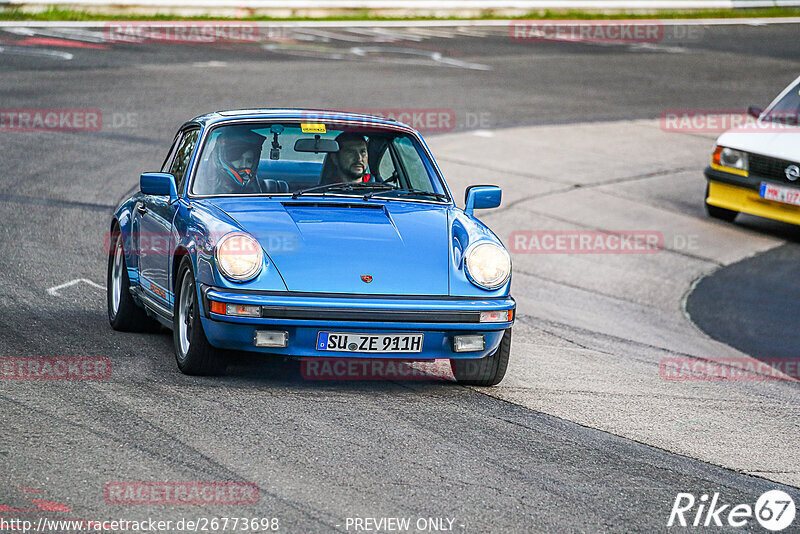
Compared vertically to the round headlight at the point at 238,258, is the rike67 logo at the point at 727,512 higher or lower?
lower

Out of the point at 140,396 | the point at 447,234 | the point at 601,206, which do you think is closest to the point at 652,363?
the point at 447,234

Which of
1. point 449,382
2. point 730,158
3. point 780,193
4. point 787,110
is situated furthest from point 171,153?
point 787,110

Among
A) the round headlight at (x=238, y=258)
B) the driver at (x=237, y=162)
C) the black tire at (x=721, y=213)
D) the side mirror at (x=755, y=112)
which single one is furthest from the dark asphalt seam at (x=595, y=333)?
the side mirror at (x=755, y=112)

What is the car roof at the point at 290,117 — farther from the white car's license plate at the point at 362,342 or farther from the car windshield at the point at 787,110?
the car windshield at the point at 787,110

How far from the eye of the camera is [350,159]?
26.1 ft

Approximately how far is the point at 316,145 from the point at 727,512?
3650 millimetres

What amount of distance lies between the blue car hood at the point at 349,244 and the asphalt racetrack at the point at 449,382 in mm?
610

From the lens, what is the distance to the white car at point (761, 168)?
44.9 feet

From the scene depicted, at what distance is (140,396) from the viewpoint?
6.39 meters

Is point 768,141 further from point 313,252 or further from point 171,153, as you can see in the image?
point 313,252

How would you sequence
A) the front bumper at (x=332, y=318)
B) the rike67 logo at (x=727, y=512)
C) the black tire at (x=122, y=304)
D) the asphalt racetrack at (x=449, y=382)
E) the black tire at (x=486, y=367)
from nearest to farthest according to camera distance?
the rike67 logo at (x=727, y=512)
the asphalt racetrack at (x=449, y=382)
the front bumper at (x=332, y=318)
the black tire at (x=486, y=367)
the black tire at (x=122, y=304)

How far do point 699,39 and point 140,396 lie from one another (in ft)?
88.7

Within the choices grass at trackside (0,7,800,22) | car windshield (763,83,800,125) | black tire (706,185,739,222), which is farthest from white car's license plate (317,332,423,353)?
grass at trackside (0,7,800,22)

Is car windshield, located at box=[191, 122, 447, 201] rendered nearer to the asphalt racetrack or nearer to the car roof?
the car roof
